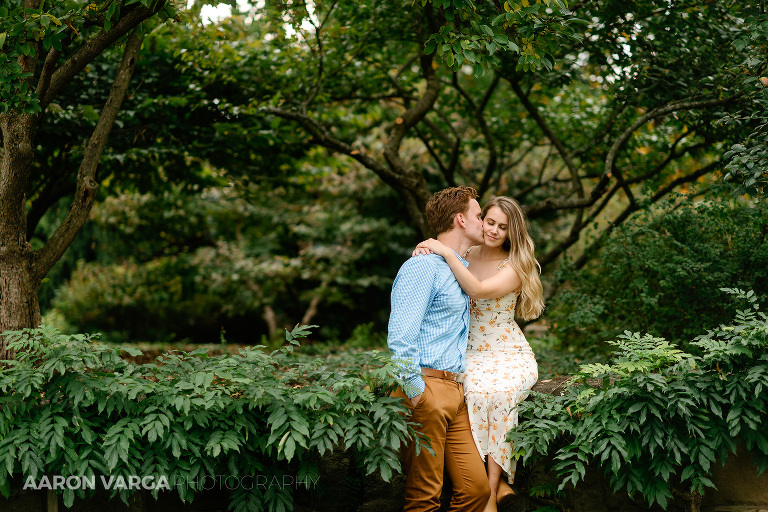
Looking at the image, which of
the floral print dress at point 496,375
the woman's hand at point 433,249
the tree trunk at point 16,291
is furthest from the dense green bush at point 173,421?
the tree trunk at point 16,291

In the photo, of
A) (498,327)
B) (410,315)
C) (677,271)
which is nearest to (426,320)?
(410,315)

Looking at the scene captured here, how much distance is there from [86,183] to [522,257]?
3.11 m

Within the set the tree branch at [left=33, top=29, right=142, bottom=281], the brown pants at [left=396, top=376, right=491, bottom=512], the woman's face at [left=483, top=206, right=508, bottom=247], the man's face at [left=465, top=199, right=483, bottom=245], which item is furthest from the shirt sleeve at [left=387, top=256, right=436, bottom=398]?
the tree branch at [left=33, top=29, right=142, bottom=281]

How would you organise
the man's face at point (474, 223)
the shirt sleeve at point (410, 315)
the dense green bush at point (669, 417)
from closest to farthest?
the dense green bush at point (669, 417), the shirt sleeve at point (410, 315), the man's face at point (474, 223)

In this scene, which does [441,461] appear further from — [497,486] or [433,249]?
[433,249]

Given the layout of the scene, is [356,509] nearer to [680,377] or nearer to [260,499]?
[260,499]

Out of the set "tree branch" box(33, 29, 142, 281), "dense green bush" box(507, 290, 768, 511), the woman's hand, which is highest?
"tree branch" box(33, 29, 142, 281)

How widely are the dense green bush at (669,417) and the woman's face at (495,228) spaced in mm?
1053

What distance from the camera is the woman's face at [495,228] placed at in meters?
3.96

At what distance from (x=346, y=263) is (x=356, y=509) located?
7611mm

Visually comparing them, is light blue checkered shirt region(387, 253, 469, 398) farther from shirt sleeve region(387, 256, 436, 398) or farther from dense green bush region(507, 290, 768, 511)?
dense green bush region(507, 290, 768, 511)

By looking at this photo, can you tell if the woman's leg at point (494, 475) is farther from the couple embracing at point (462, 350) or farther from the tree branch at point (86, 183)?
the tree branch at point (86, 183)

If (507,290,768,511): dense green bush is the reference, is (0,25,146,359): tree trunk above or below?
above

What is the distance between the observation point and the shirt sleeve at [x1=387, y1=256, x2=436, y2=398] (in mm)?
3199
